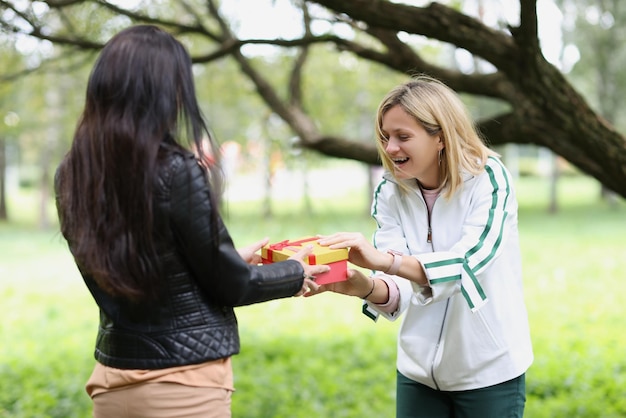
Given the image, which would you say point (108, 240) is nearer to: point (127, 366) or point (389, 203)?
point (127, 366)

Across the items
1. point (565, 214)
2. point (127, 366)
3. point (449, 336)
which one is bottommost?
point (565, 214)

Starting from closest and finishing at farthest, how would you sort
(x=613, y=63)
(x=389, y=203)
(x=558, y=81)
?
(x=389, y=203), (x=558, y=81), (x=613, y=63)

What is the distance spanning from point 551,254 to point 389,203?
11056 millimetres

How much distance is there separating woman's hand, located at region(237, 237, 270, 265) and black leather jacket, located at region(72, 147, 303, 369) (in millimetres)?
546

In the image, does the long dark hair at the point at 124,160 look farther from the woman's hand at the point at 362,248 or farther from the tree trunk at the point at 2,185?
the tree trunk at the point at 2,185

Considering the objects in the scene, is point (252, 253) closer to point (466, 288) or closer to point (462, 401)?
point (466, 288)

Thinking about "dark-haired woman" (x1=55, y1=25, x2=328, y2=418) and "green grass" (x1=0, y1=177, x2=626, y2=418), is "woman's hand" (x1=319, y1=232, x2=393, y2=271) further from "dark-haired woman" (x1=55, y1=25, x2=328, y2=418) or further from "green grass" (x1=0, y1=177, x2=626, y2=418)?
"dark-haired woman" (x1=55, y1=25, x2=328, y2=418)

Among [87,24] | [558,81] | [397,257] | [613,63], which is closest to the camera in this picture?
[397,257]

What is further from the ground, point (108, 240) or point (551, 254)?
point (108, 240)

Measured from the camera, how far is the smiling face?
2.45m

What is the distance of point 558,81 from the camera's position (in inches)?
153

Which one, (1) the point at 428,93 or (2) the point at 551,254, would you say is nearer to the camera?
(1) the point at 428,93

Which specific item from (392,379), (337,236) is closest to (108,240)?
(337,236)

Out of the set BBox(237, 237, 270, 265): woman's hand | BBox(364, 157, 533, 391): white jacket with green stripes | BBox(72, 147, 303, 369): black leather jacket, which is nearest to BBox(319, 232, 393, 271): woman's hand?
BBox(364, 157, 533, 391): white jacket with green stripes
